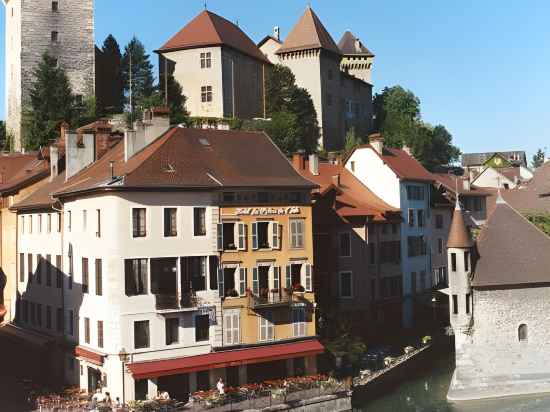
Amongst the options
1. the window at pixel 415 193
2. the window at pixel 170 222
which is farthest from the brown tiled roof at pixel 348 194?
the window at pixel 170 222

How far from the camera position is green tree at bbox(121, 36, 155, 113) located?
81.7 m

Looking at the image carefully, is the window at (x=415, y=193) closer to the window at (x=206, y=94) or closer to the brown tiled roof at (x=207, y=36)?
the window at (x=206, y=94)

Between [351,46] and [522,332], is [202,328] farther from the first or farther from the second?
[351,46]

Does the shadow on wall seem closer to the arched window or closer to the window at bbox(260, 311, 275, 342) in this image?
the window at bbox(260, 311, 275, 342)

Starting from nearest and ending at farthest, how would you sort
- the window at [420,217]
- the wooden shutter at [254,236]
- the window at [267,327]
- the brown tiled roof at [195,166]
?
1. the brown tiled roof at [195,166]
2. the window at [267,327]
3. the wooden shutter at [254,236]
4. the window at [420,217]

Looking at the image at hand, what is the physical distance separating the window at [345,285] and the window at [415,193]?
9.19m

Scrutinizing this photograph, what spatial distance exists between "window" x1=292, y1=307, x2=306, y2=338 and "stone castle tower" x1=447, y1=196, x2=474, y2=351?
7.82 m

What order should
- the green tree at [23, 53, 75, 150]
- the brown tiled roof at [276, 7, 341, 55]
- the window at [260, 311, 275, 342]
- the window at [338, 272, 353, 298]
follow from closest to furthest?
1. the window at [260, 311, 275, 342]
2. the window at [338, 272, 353, 298]
3. the green tree at [23, 53, 75, 150]
4. the brown tiled roof at [276, 7, 341, 55]

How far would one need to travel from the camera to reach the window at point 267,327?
3709 centimetres

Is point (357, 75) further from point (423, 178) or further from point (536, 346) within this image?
point (536, 346)

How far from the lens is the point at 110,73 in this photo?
82.5 meters

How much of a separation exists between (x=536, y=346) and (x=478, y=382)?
3.70m

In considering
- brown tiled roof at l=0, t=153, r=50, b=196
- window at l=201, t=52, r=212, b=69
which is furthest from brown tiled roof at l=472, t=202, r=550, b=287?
window at l=201, t=52, r=212, b=69

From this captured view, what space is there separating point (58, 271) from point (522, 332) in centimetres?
2335
